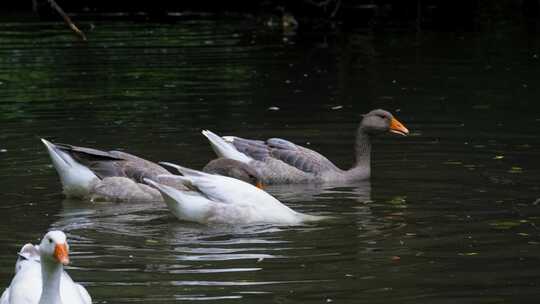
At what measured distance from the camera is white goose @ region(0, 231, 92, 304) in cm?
783

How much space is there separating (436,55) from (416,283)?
52.4ft

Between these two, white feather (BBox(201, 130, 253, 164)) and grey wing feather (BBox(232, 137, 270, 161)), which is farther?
grey wing feather (BBox(232, 137, 270, 161))

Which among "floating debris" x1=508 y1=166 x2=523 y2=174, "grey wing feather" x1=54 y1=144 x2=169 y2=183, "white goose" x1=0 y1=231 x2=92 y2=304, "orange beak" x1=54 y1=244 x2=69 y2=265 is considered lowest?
"floating debris" x1=508 y1=166 x2=523 y2=174

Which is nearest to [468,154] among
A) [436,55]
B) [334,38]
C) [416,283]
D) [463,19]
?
[416,283]

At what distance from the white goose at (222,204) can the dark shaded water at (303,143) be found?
0.18 metres

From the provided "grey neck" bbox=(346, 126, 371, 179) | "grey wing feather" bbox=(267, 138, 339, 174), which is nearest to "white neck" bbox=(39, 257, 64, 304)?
"grey wing feather" bbox=(267, 138, 339, 174)

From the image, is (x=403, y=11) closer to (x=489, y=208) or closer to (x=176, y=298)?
(x=489, y=208)

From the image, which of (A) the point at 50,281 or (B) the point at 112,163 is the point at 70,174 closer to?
(B) the point at 112,163

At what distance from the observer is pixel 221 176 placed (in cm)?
1232

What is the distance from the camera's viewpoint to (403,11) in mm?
36500

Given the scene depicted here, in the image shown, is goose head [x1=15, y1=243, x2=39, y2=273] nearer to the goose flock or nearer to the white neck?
the goose flock

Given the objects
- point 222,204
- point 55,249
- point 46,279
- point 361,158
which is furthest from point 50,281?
point 361,158

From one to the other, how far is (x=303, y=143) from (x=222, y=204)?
14.2 feet

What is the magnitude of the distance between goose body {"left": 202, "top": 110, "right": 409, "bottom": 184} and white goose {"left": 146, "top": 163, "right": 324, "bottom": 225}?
2.24m
